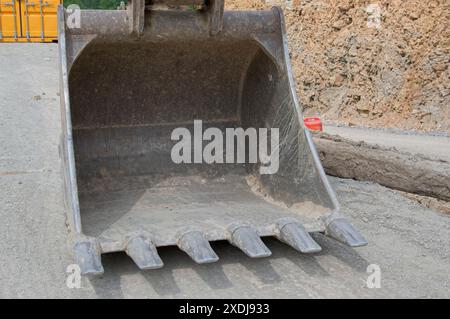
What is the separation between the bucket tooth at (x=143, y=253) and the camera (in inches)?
126

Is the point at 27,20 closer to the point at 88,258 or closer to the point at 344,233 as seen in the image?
the point at 88,258

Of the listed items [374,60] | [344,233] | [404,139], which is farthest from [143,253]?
[374,60]

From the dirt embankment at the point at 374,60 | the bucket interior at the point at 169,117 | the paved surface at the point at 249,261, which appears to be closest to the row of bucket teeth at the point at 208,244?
the paved surface at the point at 249,261

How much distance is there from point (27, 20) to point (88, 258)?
12.9 m

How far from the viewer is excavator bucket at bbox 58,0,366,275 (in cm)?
390

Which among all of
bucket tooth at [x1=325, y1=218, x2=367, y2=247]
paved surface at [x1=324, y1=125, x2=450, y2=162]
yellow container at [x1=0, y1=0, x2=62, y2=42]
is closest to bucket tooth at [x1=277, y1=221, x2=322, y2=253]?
bucket tooth at [x1=325, y1=218, x2=367, y2=247]

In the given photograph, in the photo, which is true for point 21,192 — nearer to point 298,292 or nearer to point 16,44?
point 298,292

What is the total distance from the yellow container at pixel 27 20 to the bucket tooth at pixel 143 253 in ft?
41.1

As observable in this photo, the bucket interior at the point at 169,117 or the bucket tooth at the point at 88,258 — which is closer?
the bucket tooth at the point at 88,258

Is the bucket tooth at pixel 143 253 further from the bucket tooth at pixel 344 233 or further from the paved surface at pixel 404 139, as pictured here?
the paved surface at pixel 404 139

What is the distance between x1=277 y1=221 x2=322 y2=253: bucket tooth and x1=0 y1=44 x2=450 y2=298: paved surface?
0.20 meters

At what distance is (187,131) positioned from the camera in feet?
17.0

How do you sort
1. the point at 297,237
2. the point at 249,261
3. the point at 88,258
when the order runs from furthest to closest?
the point at 249,261, the point at 297,237, the point at 88,258

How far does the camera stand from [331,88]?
12719 millimetres
